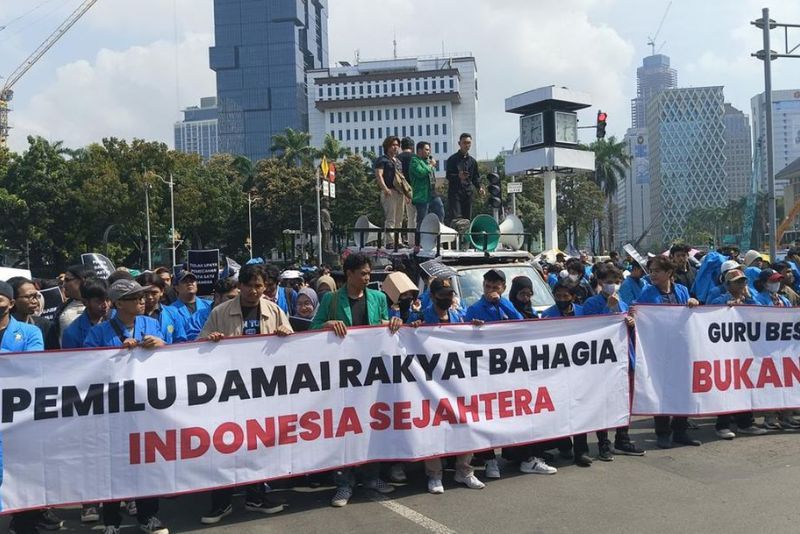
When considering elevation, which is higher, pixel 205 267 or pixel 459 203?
pixel 459 203

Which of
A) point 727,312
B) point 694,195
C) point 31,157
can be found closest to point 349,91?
point 694,195

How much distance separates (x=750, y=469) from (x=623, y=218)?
200180 mm

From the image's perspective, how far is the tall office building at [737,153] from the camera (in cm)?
17912

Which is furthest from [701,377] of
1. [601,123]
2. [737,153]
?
[737,153]

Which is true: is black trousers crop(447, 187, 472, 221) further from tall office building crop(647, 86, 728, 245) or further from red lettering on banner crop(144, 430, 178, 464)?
tall office building crop(647, 86, 728, 245)

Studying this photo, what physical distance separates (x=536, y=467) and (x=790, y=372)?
3.16 metres

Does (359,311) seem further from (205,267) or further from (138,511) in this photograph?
(205,267)

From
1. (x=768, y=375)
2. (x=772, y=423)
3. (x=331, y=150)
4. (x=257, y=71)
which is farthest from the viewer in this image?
(x=257, y=71)

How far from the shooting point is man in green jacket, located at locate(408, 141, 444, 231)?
35.4ft

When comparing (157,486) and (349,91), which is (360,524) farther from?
(349,91)

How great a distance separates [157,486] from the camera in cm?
522

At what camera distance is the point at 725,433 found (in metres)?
7.33

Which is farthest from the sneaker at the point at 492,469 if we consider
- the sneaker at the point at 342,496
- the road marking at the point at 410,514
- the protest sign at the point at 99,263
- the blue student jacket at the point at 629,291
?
the protest sign at the point at 99,263

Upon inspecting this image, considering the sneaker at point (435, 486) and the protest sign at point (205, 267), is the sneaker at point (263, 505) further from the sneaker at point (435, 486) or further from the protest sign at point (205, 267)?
the protest sign at point (205, 267)
